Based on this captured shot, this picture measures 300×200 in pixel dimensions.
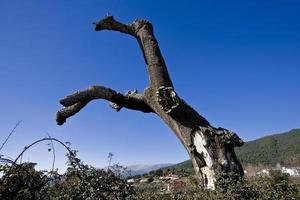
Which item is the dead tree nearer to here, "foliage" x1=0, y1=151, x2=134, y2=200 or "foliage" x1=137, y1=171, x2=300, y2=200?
"foliage" x1=137, y1=171, x2=300, y2=200

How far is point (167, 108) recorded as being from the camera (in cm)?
1038

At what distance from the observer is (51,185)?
5.76 metres

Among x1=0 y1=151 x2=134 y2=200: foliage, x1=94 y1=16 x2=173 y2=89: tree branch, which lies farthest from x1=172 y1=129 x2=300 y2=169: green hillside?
x1=0 y1=151 x2=134 y2=200: foliage

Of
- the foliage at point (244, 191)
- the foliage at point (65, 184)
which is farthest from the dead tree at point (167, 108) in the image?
the foliage at point (65, 184)

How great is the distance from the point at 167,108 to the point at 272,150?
554 ft

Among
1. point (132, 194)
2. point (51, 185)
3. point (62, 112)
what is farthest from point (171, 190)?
point (62, 112)

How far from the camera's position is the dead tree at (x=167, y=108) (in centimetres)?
959

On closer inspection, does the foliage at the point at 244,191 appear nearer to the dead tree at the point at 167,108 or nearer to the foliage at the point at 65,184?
the foliage at the point at 65,184

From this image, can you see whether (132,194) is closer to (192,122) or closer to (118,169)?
(118,169)

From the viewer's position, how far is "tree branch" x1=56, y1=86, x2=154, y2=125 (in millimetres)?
11789

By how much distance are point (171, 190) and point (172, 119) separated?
116 inches

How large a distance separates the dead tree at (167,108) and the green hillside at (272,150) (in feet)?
421

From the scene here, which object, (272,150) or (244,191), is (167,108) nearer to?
(244,191)

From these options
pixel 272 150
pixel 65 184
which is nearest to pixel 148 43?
pixel 65 184
